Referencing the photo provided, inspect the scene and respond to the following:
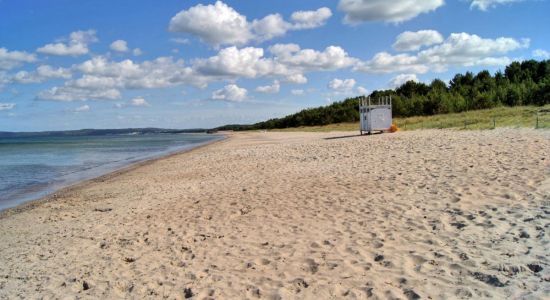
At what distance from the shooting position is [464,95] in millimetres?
69062

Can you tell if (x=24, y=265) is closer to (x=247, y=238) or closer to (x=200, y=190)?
(x=247, y=238)

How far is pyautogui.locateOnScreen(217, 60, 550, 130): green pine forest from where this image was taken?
55.7 metres

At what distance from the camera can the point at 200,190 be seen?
11695mm

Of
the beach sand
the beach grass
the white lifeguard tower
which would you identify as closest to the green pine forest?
the beach grass

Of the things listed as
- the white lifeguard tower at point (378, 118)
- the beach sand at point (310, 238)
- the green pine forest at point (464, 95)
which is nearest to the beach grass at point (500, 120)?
the white lifeguard tower at point (378, 118)

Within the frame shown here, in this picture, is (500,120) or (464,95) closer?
(500,120)

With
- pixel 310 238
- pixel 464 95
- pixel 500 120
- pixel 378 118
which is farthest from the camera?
pixel 464 95

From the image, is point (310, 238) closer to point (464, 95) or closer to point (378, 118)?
point (378, 118)

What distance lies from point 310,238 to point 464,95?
232 ft

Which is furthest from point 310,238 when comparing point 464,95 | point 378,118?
point 464,95

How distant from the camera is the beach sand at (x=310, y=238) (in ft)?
15.3

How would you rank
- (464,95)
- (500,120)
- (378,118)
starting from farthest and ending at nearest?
(464,95)
(378,118)
(500,120)

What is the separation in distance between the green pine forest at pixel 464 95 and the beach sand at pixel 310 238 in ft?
161

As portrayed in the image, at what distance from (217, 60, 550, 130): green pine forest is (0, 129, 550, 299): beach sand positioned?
4904cm
